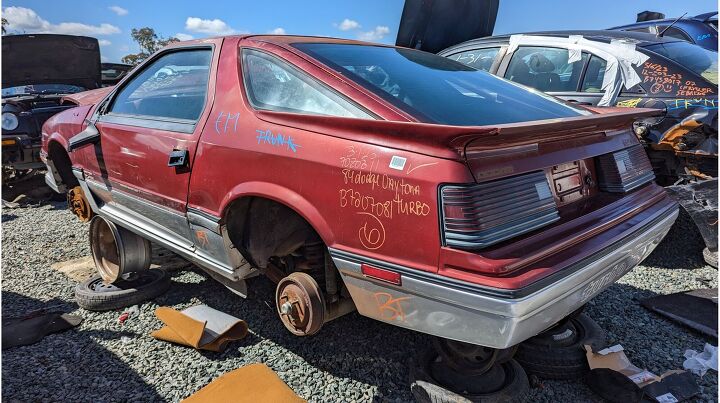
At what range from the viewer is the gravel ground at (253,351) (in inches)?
92.4

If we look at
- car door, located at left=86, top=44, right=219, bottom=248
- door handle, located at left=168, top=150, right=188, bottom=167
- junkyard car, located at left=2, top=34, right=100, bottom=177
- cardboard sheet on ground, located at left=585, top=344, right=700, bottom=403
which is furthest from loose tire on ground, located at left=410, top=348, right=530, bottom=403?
junkyard car, located at left=2, top=34, right=100, bottom=177

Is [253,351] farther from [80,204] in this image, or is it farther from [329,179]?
[80,204]

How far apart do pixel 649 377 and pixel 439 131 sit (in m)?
1.77

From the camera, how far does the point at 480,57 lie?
525 centimetres

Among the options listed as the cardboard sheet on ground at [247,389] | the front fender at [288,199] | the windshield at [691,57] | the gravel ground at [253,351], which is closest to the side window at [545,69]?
the windshield at [691,57]

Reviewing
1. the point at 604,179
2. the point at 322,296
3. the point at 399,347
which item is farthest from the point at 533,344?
the point at 322,296

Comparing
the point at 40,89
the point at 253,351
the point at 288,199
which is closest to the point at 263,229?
the point at 288,199

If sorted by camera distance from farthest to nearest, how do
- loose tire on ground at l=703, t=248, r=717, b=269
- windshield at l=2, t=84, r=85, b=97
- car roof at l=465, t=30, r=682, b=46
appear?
windshield at l=2, t=84, r=85, b=97 → car roof at l=465, t=30, r=682, b=46 → loose tire on ground at l=703, t=248, r=717, b=269

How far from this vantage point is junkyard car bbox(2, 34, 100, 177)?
6254mm

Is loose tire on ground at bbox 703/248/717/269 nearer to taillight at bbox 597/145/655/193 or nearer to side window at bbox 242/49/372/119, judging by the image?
taillight at bbox 597/145/655/193

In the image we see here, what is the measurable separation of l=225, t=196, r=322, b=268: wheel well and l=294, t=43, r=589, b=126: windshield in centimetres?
76

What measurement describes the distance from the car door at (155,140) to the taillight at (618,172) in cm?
201

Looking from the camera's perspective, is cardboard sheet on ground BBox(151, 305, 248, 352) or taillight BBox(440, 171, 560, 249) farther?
cardboard sheet on ground BBox(151, 305, 248, 352)

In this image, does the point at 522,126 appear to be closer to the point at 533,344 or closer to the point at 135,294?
the point at 533,344
